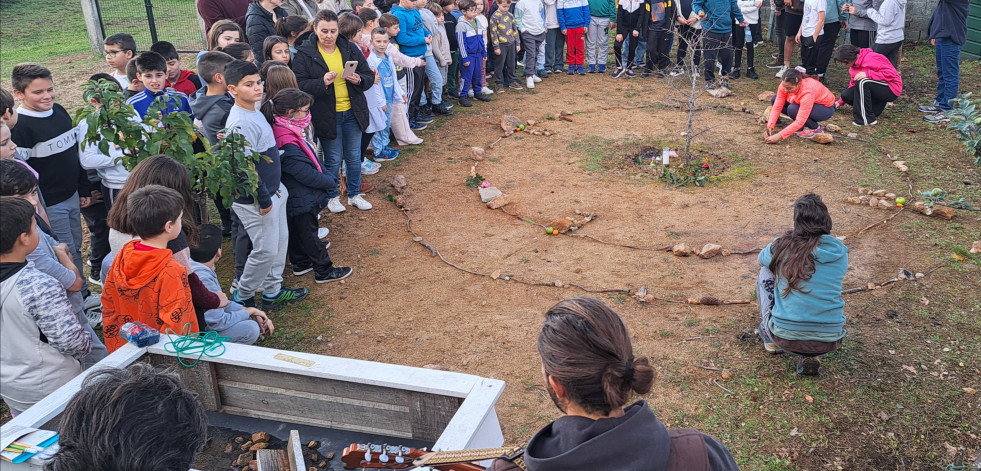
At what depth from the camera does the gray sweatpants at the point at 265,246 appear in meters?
5.56

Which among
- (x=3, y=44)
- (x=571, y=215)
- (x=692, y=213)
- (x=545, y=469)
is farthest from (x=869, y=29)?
(x=3, y=44)

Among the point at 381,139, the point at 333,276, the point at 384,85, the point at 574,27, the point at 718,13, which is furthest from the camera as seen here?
the point at 574,27

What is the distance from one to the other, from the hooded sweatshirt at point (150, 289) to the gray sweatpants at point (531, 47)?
926 cm

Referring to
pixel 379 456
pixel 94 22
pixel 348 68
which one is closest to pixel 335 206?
pixel 348 68

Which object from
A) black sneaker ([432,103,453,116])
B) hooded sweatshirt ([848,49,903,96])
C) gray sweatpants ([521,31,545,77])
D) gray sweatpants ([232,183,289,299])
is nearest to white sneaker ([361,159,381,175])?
black sneaker ([432,103,453,116])

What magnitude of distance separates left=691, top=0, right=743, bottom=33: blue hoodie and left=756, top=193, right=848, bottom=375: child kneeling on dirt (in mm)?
7372

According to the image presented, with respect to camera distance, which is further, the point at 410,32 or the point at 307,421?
the point at 410,32

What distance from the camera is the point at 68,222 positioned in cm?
571

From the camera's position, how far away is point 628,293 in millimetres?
5988

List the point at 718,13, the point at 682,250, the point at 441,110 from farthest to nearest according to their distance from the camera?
the point at 718,13 → the point at 441,110 → the point at 682,250

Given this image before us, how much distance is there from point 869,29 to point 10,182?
1095 centimetres

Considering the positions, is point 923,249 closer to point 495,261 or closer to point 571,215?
point 571,215

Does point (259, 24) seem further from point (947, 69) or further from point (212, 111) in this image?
point (947, 69)

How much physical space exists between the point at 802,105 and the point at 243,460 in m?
8.03
